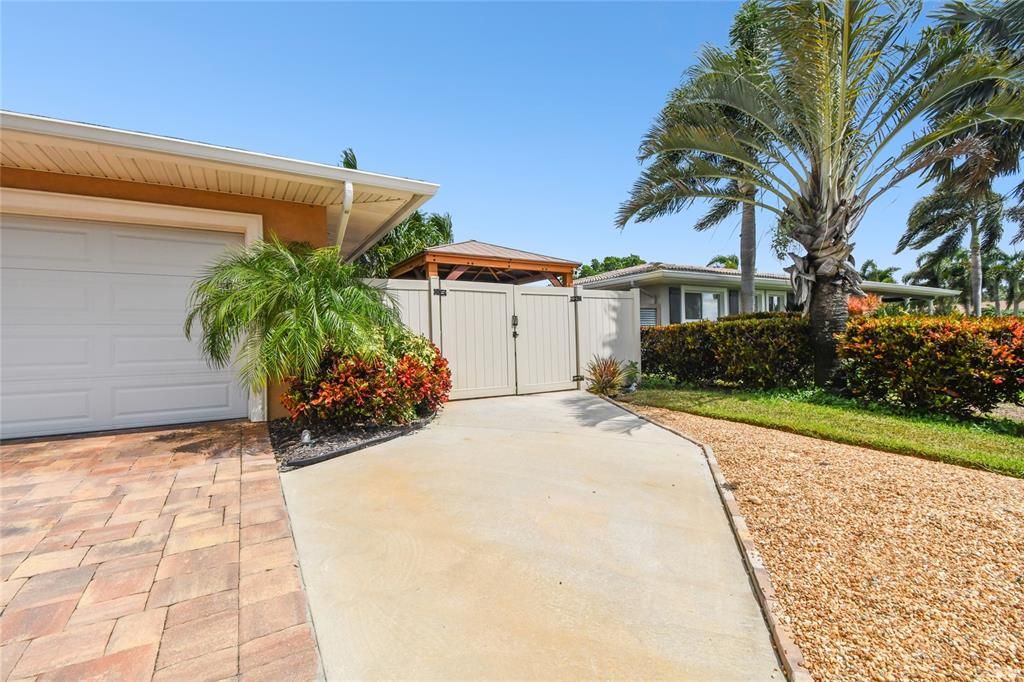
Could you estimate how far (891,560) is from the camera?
8.11 feet

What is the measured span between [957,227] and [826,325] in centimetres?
2155

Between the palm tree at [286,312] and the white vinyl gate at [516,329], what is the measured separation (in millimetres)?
1470

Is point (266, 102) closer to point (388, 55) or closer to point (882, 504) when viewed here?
point (388, 55)

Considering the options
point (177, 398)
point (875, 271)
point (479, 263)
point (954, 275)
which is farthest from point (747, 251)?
point (875, 271)

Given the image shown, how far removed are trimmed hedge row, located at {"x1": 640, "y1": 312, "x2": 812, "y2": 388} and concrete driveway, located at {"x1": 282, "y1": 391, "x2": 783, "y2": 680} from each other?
445 cm

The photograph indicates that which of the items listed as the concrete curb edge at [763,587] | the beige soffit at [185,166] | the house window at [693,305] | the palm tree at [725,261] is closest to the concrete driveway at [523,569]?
the concrete curb edge at [763,587]

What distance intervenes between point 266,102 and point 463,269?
16.7ft

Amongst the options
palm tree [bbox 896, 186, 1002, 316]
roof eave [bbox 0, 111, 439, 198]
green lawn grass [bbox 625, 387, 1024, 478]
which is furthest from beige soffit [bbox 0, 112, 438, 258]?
A: palm tree [bbox 896, 186, 1002, 316]

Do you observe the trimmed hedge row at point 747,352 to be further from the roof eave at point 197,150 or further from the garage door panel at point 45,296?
the garage door panel at point 45,296

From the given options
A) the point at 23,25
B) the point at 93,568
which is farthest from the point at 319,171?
the point at 93,568

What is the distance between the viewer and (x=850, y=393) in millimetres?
6898

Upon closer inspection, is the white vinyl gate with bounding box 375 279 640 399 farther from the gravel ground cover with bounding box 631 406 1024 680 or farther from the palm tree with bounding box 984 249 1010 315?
the palm tree with bounding box 984 249 1010 315

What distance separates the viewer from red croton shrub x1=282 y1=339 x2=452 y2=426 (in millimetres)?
4688

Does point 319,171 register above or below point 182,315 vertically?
above
